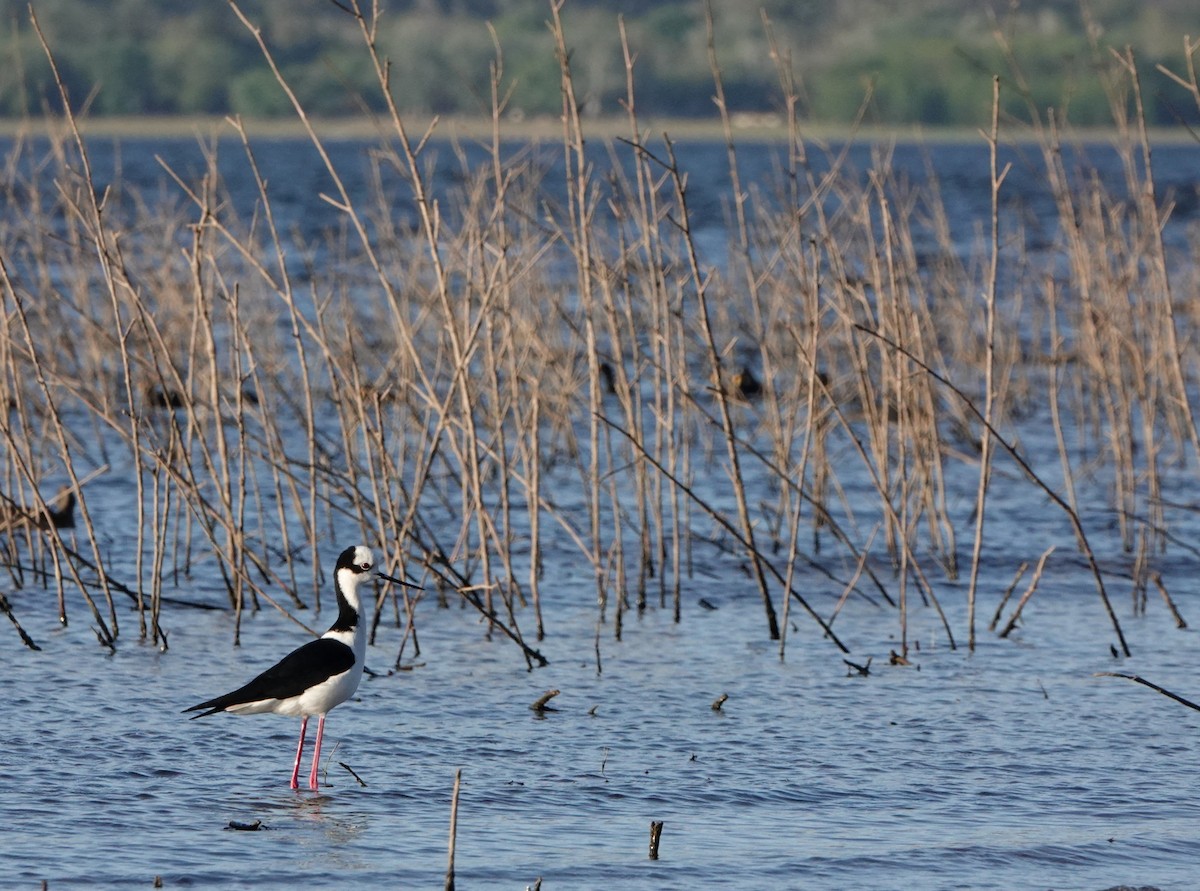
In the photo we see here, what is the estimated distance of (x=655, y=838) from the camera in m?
4.54

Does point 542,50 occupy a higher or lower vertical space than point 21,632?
higher

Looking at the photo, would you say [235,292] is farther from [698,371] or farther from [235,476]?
[698,371]

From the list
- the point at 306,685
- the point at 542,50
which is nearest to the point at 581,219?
the point at 306,685

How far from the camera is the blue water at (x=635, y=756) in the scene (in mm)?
4586

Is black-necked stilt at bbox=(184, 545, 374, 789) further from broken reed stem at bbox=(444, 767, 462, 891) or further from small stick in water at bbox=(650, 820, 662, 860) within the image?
broken reed stem at bbox=(444, 767, 462, 891)

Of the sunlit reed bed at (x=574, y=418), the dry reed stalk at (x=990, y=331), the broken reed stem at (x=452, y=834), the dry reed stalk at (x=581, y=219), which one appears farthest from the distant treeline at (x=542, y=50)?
the broken reed stem at (x=452, y=834)

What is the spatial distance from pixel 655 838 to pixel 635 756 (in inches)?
40.9

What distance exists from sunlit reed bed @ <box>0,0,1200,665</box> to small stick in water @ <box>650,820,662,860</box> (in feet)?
5.40

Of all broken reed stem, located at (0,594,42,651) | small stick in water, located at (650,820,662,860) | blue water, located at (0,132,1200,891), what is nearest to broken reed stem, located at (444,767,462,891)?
blue water, located at (0,132,1200,891)

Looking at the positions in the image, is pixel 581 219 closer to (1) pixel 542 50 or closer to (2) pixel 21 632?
(2) pixel 21 632

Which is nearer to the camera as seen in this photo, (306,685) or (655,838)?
(655,838)

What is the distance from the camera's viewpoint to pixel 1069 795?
5.27 metres

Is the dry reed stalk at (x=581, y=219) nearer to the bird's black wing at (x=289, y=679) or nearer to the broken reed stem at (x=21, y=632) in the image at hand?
the bird's black wing at (x=289, y=679)

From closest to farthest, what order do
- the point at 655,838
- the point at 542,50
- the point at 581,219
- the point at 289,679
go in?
the point at 655,838 < the point at 289,679 < the point at 581,219 < the point at 542,50
